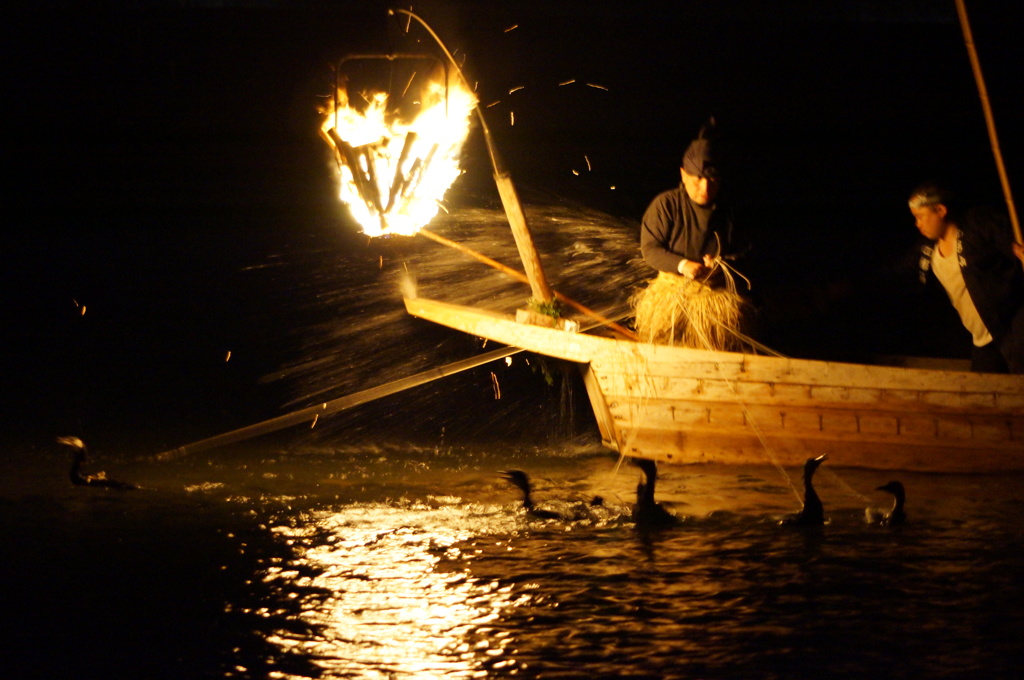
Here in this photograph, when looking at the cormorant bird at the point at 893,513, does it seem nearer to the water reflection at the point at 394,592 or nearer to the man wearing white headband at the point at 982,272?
the man wearing white headband at the point at 982,272

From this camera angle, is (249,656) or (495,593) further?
Answer: (495,593)

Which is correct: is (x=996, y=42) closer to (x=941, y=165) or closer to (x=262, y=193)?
(x=941, y=165)

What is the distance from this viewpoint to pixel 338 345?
1184cm

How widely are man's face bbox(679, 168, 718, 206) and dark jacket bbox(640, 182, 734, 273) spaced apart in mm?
42

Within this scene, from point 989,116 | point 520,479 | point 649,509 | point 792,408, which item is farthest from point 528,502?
point 989,116

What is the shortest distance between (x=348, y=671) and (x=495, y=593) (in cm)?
96

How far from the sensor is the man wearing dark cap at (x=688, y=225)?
658 centimetres

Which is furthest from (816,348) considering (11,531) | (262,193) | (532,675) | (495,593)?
(262,193)

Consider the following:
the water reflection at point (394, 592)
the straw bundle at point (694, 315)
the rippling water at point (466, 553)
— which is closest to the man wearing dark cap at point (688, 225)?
the straw bundle at point (694, 315)

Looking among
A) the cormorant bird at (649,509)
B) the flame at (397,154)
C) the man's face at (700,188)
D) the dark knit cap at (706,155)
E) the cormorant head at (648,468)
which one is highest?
the flame at (397,154)

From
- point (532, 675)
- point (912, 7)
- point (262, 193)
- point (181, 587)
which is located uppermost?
point (912, 7)

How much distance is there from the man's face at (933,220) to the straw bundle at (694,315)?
3.91 ft

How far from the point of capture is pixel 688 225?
22.0 feet

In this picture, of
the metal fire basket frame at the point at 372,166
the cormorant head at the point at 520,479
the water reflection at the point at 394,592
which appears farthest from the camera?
the metal fire basket frame at the point at 372,166
